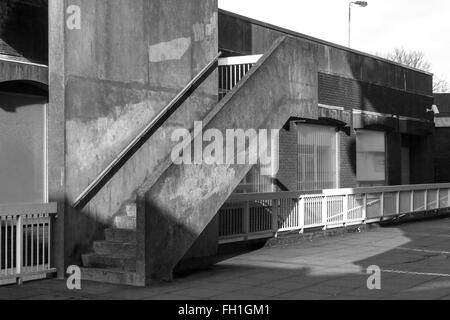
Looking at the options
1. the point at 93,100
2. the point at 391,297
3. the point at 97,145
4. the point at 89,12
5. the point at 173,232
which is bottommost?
the point at 391,297

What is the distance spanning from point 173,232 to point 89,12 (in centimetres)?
389

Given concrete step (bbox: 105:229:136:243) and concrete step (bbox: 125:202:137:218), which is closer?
concrete step (bbox: 105:229:136:243)

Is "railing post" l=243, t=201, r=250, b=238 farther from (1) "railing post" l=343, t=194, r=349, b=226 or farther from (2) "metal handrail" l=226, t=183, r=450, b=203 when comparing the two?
(1) "railing post" l=343, t=194, r=349, b=226

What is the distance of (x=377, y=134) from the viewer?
23.6 meters

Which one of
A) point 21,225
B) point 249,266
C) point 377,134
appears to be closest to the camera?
point 21,225

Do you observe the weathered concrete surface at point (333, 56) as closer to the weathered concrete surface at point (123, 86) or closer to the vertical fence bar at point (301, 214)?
the weathered concrete surface at point (123, 86)

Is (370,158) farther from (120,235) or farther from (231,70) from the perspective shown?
(120,235)

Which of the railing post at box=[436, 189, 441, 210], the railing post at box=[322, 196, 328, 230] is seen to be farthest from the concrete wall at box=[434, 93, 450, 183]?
the railing post at box=[322, 196, 328, 230]

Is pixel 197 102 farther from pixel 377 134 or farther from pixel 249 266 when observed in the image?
pixel 377 134

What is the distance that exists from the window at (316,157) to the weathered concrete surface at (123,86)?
622 cm

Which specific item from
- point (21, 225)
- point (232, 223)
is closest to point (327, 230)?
point (232, 223)

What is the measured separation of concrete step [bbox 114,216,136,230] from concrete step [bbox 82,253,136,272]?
0.76 meters

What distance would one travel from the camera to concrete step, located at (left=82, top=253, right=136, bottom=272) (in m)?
10.2

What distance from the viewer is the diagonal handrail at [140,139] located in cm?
1088
